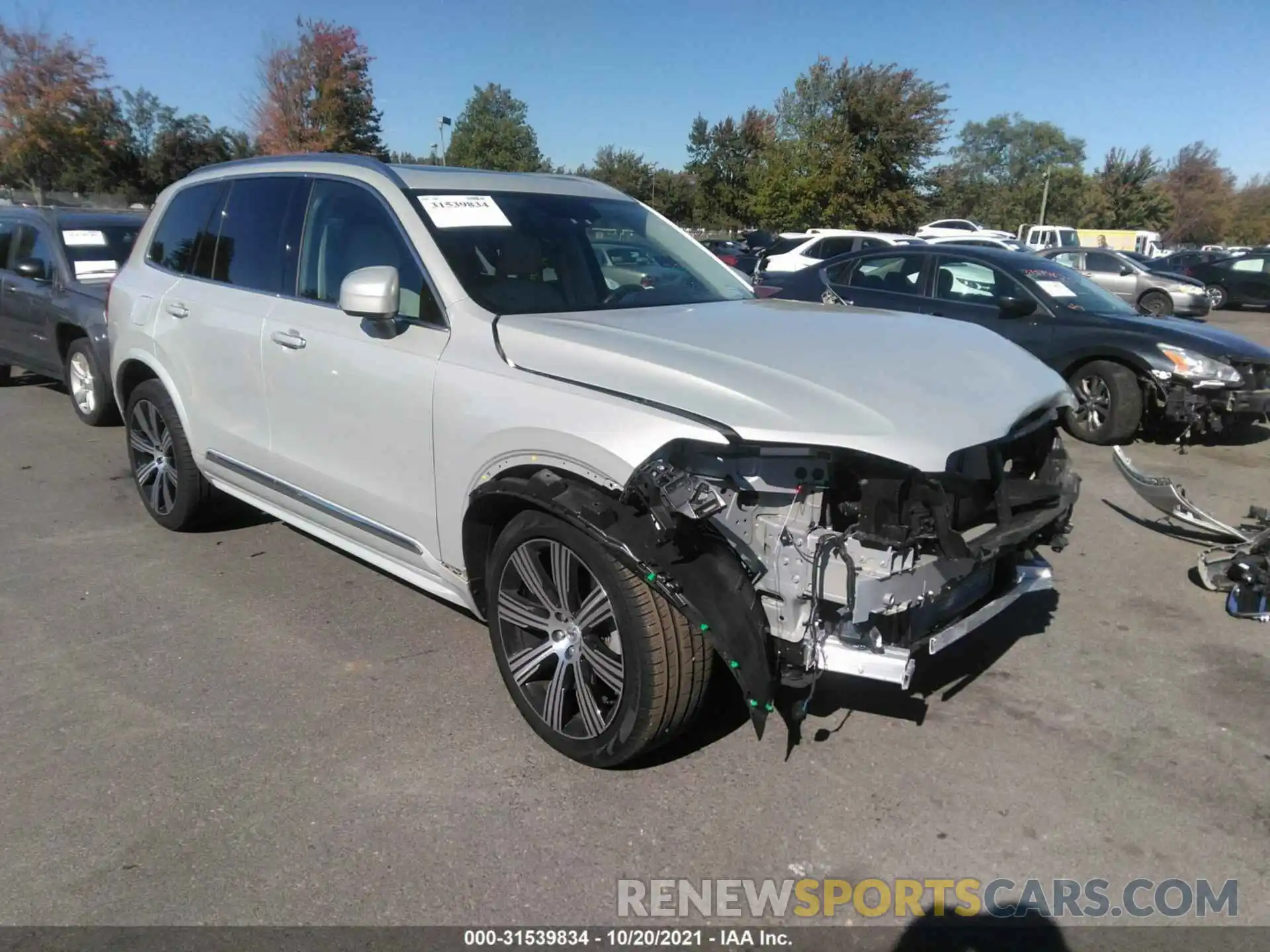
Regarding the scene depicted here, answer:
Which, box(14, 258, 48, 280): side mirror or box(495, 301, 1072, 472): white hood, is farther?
box(14, 258, 48, 280): side mirror

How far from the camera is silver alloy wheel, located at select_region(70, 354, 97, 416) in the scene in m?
7.77

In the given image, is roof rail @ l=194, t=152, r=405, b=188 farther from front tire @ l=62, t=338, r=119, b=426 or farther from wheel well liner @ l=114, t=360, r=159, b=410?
front tire @ l=62, t=338, r=119, b=426

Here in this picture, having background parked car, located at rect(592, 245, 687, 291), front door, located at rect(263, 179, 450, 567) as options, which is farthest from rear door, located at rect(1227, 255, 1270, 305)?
front door, located at rect(263, 179, 450, 567)

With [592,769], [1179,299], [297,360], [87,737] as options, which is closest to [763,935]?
[592,769]

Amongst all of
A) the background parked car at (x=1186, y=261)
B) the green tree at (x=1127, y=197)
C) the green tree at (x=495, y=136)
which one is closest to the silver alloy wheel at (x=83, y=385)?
the background parked car at (x=1186, y=261)

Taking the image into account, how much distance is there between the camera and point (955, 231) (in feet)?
108

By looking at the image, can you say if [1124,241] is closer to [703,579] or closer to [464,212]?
[464,212]

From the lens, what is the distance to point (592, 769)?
3113mm

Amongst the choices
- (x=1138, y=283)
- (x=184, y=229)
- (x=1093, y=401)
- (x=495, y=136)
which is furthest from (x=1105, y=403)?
(x=495, y=136)

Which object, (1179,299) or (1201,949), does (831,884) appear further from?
(1179,299)

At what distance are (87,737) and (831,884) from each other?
258cm

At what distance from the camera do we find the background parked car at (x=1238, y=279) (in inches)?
925

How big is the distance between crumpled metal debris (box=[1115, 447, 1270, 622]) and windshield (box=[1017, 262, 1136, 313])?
343cm

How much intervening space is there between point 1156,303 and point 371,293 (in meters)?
20.8
